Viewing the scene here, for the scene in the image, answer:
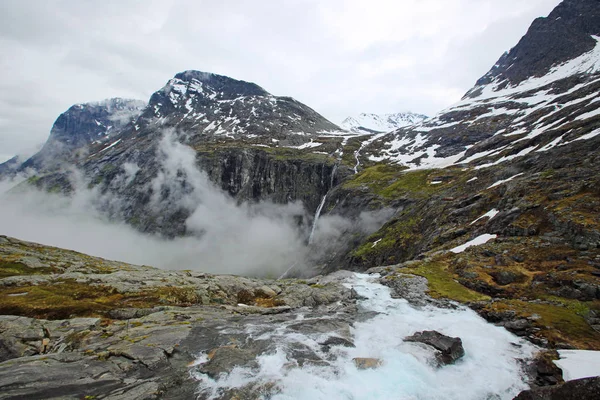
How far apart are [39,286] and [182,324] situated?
2452cm

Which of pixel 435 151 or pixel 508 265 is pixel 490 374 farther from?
pixel 435 151

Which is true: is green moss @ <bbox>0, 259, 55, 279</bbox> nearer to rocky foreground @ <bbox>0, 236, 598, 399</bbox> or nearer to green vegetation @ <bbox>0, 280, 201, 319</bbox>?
rocky foreground @ <bbox>0, 236, 598, 399</bbox>

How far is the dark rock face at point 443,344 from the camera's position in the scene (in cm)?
1908

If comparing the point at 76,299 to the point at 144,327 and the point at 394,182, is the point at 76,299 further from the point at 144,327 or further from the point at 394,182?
the point at 394,182

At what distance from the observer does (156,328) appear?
2295 cm

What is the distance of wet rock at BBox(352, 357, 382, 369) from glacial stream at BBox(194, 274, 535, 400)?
270 millimetres

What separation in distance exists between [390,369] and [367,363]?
145 centimetres

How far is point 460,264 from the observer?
3859 centimetres

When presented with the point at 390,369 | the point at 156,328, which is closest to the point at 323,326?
the point at 390,369

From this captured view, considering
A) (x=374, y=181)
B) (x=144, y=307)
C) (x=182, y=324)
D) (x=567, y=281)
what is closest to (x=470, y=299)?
(x=567, y=281)

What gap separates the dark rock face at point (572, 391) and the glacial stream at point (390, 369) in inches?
207

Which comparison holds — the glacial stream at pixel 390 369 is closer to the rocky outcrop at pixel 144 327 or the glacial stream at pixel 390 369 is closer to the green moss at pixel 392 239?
the rocky outcrop at pixel 144 327

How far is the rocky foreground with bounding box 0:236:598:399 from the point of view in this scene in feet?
49.1

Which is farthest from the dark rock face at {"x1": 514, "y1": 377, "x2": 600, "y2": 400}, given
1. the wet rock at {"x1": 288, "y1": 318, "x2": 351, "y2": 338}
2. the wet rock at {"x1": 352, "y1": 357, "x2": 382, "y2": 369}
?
the wet rock at {"x1": 288, "y1": 318, "x2": 351, "y2": 338}
